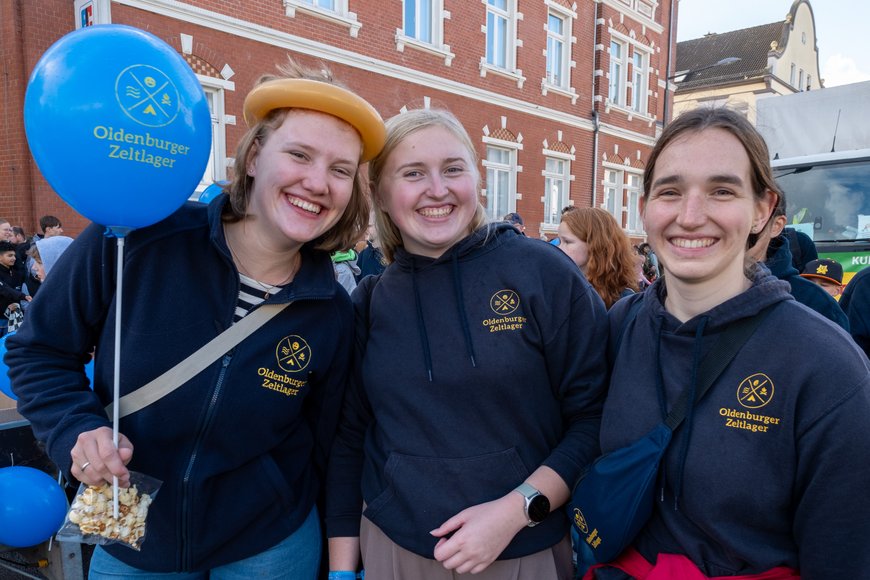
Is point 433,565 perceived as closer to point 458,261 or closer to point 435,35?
point 458,261

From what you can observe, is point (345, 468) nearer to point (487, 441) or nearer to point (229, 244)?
point (487, 441)

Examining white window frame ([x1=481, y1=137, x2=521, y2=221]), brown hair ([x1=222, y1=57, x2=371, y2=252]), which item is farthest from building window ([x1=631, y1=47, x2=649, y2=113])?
brown hair ([x1=222, y1=57, x2=371, y2=252])

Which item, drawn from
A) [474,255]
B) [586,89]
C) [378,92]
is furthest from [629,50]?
[474,255]

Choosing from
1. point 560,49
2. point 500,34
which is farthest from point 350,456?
point 560,49

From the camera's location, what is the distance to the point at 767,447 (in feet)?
3.93

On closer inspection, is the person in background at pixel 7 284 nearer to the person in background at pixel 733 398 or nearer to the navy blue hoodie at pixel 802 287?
A: the person in background at pixel 733 398

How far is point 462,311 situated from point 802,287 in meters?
1.79

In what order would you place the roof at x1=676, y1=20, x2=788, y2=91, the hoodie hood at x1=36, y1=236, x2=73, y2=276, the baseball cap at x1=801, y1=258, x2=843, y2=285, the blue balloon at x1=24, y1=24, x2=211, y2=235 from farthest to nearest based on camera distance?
the roof at x1=676, y1=20, x2=788, y2=91 → the hoodie hood at x1=36, y1=236, x2=73, y2=276 → the baseball cap at x1=801, y1=258, x2=843, y2=285 → the blue balloon at x1=24, y1=24, x2=211, y2=235

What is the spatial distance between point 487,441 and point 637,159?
1817 cm

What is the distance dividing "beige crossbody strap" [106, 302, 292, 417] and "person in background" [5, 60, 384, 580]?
2 cm

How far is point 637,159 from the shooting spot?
17.9 metres

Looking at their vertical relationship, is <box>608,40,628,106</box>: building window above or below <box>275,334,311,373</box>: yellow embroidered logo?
above

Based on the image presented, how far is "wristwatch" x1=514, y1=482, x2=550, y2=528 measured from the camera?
1489mm

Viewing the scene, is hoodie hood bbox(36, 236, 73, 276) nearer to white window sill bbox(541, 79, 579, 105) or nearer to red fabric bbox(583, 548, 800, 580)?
red fabric bbox(583, 548, 800, 580)
